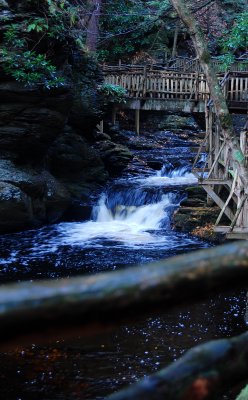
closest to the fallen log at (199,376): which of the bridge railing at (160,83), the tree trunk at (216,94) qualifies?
the tree trunk at (216,94)

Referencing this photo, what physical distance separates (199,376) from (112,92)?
57.8 ft

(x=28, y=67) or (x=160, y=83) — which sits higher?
(x=160, y=83)

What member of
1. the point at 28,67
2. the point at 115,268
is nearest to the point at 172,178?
the point at 28,67

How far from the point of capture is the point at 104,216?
51.9 ft

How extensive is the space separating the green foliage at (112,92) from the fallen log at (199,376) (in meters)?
17.3

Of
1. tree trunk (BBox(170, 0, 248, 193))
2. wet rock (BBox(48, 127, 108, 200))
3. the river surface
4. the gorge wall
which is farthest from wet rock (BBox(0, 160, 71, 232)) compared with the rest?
tree trunk (BBox(170, 0, 248, 193))

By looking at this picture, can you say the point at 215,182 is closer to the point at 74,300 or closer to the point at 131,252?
the point at 131,252

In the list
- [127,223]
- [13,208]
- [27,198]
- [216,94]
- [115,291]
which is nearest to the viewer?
[115,291]

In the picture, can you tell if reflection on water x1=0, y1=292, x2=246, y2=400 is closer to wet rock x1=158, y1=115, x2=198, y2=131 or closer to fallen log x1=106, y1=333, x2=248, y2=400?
fallen log x1=106, y1=333, x2=248, y2=400

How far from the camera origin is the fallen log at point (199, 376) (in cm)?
114

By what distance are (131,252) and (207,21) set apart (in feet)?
78.0

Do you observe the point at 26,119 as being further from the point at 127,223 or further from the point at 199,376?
the point at 199,376

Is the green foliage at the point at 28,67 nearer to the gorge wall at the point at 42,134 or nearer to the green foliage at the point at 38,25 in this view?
the gorge wall at the point at 42,134

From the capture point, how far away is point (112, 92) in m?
18.1
